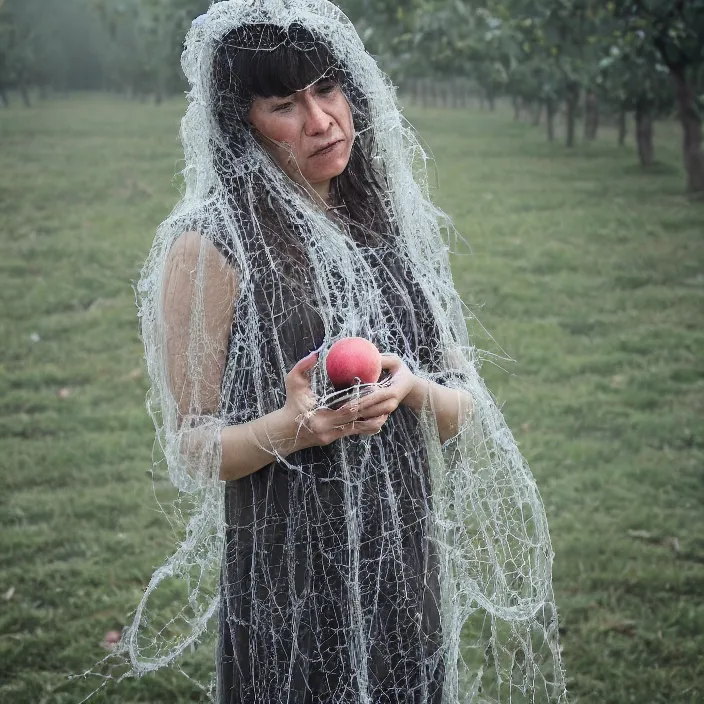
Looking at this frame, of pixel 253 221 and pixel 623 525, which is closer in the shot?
pixel 253 221

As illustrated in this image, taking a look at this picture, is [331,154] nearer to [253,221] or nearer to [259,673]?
[253,221]

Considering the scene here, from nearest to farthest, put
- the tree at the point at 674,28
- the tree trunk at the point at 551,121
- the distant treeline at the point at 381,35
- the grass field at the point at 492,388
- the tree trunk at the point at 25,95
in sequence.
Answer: the grass field at the point at 492,388 < the tree at the point at 674,28 < the distant treeline at the point at 381,35 < the tree trunk at the point at 25,95 < the tree trunk at the point at 551,121

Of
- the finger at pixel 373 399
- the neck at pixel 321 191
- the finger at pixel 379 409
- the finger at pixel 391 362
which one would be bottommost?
the finger at pixel 379 409

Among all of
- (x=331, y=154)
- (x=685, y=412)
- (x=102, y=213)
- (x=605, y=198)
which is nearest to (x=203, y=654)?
(x=331, y=154)

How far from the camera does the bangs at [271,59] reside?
156 centimetres

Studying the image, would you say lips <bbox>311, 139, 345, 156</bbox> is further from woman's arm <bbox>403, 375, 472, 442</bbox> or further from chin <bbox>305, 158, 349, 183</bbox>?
woman's arm <bbox>403, 375, 472, 442</bbox>

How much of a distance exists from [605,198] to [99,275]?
6.75 metres

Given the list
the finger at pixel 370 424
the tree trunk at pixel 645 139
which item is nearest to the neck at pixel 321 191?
the finger at pixel 370 424

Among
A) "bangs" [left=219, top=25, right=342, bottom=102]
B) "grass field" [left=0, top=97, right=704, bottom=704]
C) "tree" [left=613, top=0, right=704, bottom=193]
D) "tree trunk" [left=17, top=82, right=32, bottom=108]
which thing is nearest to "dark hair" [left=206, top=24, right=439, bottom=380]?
"bangs" [left=219, top=25, right=342, bottom=102]

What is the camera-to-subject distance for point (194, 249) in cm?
154

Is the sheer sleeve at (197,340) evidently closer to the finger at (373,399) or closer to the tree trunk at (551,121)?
the finger at (373,399)

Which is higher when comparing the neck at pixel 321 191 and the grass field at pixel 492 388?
the neck at pixel 321 191

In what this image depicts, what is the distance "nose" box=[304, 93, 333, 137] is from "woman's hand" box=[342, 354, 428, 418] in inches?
15.6

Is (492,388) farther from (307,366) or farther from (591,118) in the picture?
(591,118)
